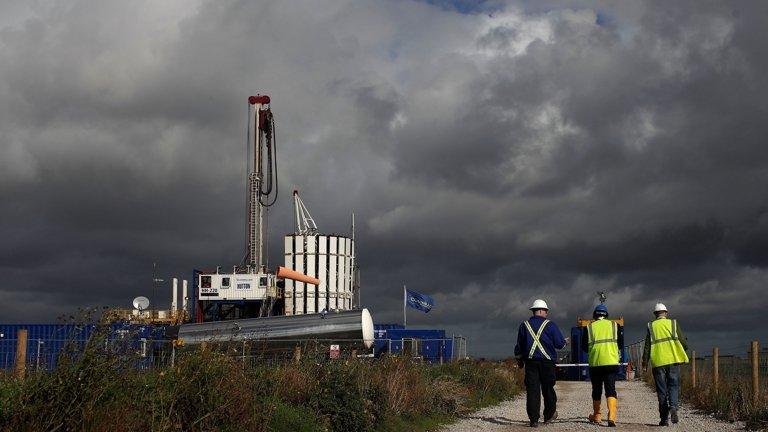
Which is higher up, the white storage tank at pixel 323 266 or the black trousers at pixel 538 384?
the white storage tank at pixel 323 266

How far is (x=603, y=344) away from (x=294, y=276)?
125 ft

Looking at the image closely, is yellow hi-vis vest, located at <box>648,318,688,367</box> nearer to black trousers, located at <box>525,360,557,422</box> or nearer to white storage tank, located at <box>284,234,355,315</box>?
black trousers, located at <box>525,360,557,422</box>

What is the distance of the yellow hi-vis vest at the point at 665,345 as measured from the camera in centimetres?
1681

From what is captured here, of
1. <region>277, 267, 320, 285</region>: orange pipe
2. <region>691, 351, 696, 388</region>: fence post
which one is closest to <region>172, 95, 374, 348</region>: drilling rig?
<region>277, 267, 320, 285</region>: orange pipe

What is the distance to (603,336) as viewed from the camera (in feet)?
55.9

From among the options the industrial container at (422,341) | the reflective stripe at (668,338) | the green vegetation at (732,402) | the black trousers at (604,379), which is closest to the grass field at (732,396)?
the green vegetation at (732,402)

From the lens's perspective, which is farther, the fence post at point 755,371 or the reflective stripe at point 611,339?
the fence post at point 755,371

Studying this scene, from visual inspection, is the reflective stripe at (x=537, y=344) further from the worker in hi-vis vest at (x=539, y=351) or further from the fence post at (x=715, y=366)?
the fence post at (x=715, y=366)

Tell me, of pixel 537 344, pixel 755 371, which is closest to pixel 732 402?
pixel 755 371

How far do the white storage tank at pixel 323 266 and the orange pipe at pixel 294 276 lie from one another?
59.8 inches

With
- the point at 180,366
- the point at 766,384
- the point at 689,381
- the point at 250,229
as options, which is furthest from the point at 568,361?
the point at 180,366

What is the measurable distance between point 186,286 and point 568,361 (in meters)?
23.5

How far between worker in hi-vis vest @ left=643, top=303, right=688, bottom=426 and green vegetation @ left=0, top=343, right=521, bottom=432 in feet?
13.6

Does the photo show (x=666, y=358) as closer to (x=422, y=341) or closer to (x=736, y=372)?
(x=736, y=372)
